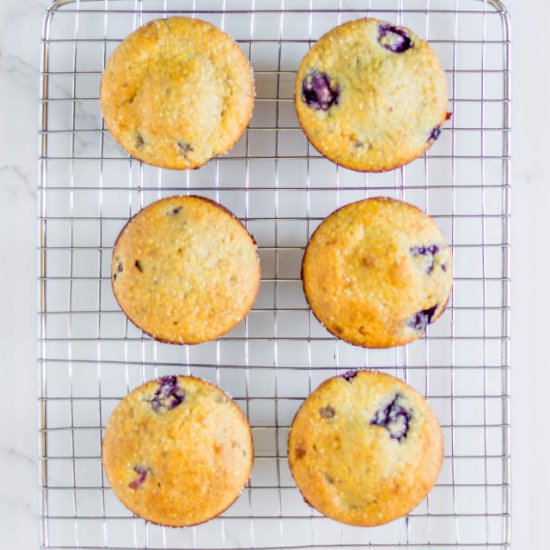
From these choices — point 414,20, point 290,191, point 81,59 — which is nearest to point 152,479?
point 290,191

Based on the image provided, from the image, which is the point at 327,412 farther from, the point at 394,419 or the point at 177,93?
the point at 177,93

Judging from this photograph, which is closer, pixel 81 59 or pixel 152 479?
pixel 152 479

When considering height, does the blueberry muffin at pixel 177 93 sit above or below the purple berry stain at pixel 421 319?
above

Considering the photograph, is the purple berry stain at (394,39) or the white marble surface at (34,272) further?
the white marble surface at (34,272)

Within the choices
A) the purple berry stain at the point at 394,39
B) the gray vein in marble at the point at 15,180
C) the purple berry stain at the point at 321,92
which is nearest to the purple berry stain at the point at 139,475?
the gray vein in marble at the point at 15,180

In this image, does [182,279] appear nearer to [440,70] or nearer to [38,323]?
[38,323]

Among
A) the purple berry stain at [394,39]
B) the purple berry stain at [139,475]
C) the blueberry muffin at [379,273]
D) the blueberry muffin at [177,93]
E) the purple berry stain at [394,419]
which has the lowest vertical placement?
the purple berry stain at [139,475]

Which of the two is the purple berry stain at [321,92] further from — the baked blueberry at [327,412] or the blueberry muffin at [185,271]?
the baked blueberry at [327,412]
